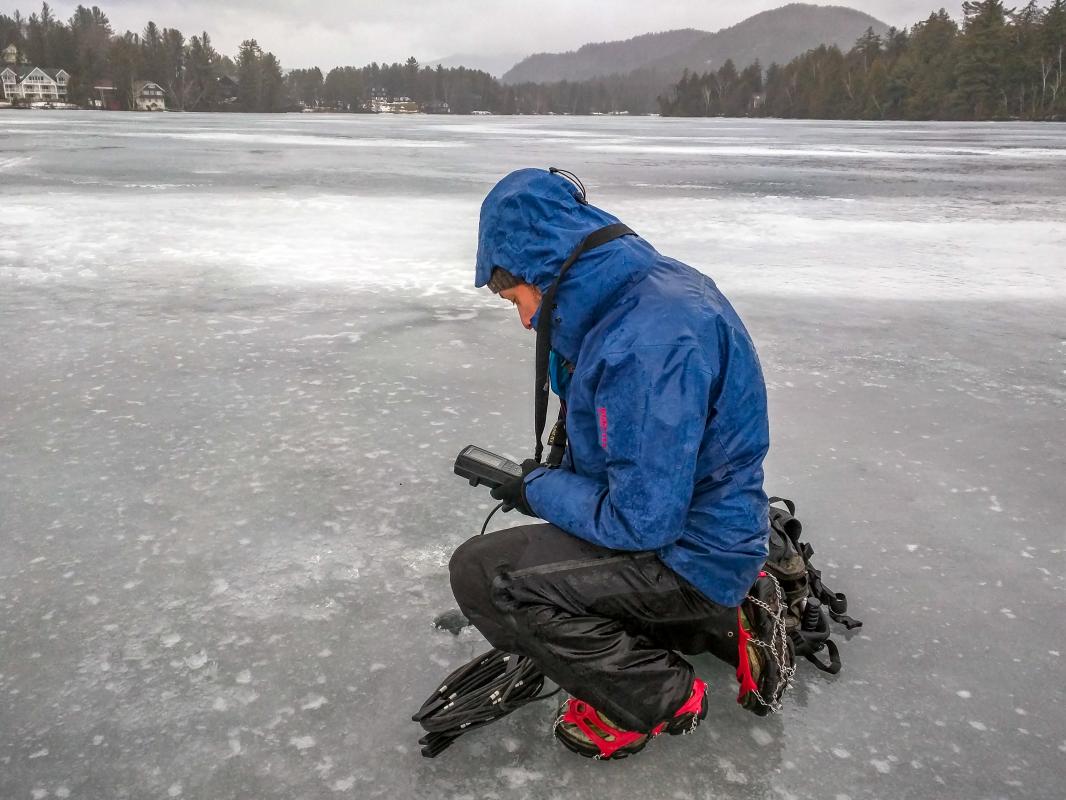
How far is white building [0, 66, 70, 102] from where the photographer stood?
124 meters

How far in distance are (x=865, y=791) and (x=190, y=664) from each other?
182cm

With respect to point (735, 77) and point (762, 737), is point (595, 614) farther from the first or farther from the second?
point (735, 77)

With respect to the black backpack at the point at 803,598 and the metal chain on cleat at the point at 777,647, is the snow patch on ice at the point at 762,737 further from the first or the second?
the black backpack at the point at 803,598

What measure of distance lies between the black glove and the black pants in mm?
61

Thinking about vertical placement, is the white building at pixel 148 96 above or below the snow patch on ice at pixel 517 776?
above

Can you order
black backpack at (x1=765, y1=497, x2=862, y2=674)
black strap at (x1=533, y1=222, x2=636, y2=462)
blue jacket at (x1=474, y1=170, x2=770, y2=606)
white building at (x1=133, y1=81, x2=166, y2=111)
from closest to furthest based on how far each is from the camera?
blue jacket at (x1=474, y1=170, x2=770, y2=606)
black strap at (x1=533, y1=222, x2=636, y2=462)
black backpack at (x1=765, y1=497, x2=862, y2=674)
white building at (x1=133, y1=81, x2=166, y2=111)

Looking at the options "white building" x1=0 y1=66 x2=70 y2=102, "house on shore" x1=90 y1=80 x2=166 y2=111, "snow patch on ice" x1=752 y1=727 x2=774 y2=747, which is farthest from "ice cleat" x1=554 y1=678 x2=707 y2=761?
"white building" x1=0 y1=66 x2=70 y2=102

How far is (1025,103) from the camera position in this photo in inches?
3130

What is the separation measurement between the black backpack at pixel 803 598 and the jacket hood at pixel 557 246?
1.02m

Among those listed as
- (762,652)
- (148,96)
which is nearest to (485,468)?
(762,652)

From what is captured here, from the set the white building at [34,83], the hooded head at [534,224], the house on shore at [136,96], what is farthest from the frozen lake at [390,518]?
the white building at [34,83]

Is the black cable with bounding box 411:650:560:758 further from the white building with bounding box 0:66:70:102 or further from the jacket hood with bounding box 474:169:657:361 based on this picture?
the white building with bounding box 0:66:70:102

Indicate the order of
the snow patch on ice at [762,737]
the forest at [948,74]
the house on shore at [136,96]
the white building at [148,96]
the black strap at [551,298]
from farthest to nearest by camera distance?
the white building at [148,96] < the house on shore at [136,96] < the forest at [948,74] < the snow patch on ice at [762,737] < the black strap at [551,298]

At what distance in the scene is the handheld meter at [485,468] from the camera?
7.27 feet
